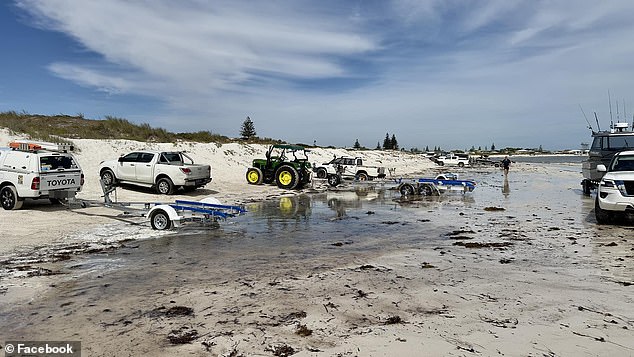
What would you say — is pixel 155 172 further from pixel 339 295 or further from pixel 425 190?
pixel 339 295

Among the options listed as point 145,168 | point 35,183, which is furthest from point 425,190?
point 35,183

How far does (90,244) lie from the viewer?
26.3ft

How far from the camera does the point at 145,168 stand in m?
15.8

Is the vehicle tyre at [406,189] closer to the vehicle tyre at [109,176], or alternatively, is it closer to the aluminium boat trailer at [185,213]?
the aluminium boat trailer at [185,213]

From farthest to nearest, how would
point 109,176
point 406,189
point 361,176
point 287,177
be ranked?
point 361,176, point 287,177, point 406,189, point 109,176

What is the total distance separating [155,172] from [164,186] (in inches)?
25.8

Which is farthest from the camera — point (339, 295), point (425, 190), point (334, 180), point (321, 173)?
point (321, 173)

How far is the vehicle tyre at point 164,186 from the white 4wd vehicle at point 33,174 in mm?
4300

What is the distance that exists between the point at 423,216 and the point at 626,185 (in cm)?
514

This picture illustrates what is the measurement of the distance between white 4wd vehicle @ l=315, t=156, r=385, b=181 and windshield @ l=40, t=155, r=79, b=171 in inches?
571

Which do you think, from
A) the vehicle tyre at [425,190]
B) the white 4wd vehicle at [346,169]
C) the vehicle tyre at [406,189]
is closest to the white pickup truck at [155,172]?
the vehicle tyre at [406,189]

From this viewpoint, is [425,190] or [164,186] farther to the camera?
[425,190]

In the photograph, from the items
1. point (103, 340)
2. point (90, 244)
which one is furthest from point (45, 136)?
point (103, 340)

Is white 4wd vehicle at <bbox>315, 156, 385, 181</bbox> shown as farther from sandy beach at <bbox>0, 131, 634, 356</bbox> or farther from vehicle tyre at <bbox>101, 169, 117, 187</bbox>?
sandy beach at <bbox>0, 131, 634, 356</bbox>
